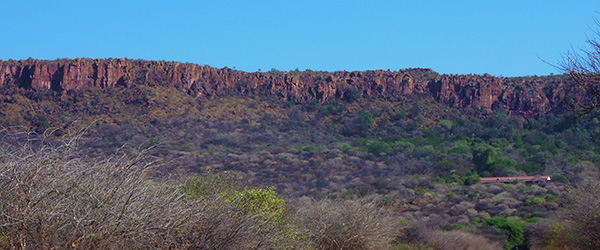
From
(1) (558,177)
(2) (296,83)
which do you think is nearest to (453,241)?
(1) (558,177)

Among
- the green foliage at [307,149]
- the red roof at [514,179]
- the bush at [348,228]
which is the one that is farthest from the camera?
the green foliage at [307,149]

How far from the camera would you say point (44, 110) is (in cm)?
5109

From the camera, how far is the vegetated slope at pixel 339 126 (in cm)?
4284

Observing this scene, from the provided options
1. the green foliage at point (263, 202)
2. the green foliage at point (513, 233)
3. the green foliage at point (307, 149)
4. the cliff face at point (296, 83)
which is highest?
the cliff face at point (296, 83)

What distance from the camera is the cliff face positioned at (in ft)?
191

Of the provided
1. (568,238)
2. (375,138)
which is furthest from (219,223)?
(375,138)

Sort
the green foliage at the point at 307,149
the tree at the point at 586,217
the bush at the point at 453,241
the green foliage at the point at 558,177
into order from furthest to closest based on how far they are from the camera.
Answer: the green foliage at the point at 307,149 < the green foliage at the point at 558,177 < the bush at the point at 453,241 < the tree at the point at 586,217

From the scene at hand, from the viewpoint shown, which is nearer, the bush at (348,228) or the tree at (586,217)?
the bush at (348,228)

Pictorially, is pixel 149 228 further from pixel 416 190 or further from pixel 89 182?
pixel 416 190

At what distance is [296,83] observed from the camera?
69.3m

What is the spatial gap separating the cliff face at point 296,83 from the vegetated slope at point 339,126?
0.14m

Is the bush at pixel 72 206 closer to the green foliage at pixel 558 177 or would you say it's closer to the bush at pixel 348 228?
the bush at pixel 348 228

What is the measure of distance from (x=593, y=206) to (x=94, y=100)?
43.6m

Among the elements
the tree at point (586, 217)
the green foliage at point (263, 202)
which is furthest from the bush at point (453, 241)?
the green foliage at point (263, 202)
